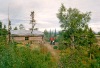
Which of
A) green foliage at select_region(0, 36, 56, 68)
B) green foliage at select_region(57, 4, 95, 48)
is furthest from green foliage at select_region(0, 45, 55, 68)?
green foliage at select_region(57, 4, 95, 48)

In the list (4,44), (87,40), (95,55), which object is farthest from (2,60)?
(87,40)

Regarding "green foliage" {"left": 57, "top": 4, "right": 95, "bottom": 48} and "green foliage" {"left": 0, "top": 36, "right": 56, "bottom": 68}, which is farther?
"green foliage" {"left": 57, "top": 4, "right": 95, "bottom": 48}

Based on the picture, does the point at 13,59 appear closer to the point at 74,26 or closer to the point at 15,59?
the point at 15,59

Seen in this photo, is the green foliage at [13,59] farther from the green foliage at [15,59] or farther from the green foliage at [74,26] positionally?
the green foliage at [74,26]

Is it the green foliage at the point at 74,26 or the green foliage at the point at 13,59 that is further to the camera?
the green foliage at the point at 74,26

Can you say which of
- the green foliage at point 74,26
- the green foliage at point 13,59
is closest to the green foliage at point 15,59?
the green foliage at point 13,59

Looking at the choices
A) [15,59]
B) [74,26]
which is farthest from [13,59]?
[74,26]

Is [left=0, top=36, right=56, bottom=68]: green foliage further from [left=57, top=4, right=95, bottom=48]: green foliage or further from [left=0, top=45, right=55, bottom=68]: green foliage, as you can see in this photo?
[left=57, top=4, right=95, bottom=48]: green foliage

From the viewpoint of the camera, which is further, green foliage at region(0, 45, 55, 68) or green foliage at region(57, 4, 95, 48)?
green foliage at region(57, 4, 95, 48)

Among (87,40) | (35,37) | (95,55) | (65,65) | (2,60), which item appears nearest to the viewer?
(2,60)

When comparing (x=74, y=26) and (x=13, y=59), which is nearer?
(x=13, y=59)

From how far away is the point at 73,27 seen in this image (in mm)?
36250

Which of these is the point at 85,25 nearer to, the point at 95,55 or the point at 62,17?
the point at 62,17

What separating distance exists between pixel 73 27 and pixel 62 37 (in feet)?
6.53
